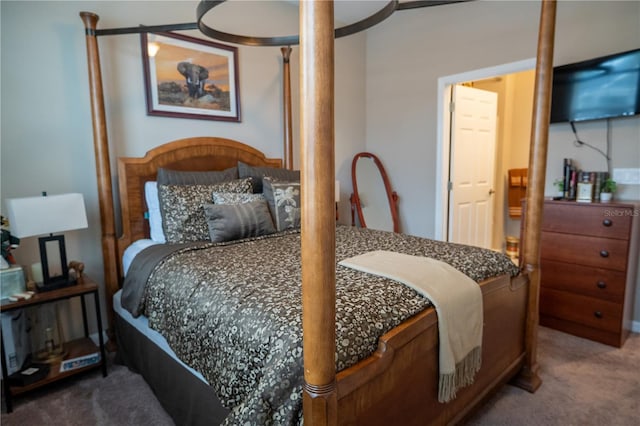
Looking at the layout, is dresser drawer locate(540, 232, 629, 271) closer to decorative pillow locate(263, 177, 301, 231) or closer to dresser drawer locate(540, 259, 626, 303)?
dresser drawer locate(540, 259, 626, 303)

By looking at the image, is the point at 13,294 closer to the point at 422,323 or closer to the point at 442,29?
the point at 422,323

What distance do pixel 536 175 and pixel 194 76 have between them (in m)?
2.56

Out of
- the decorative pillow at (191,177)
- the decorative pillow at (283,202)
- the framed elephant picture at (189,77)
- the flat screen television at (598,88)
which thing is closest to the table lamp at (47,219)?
the decorative pillow at (191,177)

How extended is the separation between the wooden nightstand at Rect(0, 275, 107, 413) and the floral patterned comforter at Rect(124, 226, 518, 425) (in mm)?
298

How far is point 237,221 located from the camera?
2318 millimetres

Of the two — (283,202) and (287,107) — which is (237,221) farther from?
(287,107)

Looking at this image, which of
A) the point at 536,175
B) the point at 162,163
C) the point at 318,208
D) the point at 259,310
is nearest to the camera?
the point at 318,208

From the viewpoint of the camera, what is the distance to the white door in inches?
147

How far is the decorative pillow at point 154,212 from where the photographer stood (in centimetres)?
241

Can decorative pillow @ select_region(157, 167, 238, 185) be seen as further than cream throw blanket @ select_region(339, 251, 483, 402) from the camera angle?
Yes

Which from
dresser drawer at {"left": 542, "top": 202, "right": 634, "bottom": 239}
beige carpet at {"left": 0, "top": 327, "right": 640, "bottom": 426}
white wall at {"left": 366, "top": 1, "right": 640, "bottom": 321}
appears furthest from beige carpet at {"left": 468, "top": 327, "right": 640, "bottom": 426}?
dresser drawer at {"left": 542, "top": 202, "right": 634, "bottom": 239}

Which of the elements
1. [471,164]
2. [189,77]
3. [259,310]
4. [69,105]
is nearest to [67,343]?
[69,105]

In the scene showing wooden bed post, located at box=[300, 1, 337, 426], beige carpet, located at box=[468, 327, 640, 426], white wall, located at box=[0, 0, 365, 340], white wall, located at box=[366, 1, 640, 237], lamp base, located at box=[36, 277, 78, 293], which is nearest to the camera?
wooden bed post, located at box=[300, 1, 337, 426]

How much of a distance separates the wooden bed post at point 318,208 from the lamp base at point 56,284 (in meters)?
1.82
